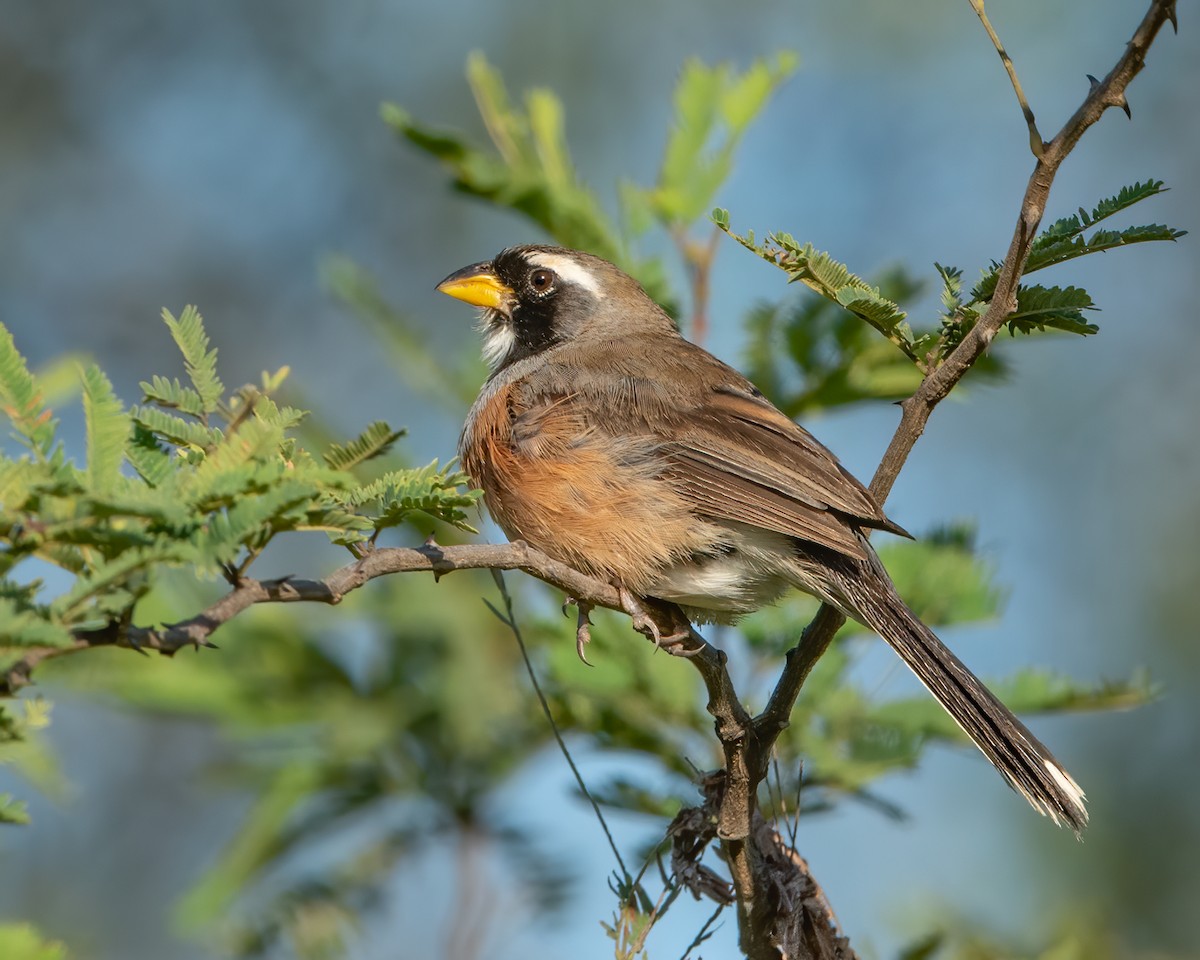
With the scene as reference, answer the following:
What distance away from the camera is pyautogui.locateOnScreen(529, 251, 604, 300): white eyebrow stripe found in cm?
580

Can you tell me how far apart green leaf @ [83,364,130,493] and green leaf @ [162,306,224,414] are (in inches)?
12.1

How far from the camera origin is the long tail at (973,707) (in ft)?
12.4

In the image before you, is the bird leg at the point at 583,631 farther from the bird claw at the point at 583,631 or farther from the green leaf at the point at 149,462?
the green leaf at the point at 149,462

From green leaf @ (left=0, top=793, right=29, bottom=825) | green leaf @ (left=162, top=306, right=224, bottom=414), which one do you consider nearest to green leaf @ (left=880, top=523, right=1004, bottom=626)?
green leaf @ (left=162, top=306, right=224, bottom=414)

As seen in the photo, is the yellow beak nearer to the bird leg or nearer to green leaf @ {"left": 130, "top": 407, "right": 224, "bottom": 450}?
the bird leg

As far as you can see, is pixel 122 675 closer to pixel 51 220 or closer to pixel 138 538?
pixel 138 538

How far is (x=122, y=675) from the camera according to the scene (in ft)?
17.6

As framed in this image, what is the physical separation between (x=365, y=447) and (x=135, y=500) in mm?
713

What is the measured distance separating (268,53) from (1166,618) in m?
7.98

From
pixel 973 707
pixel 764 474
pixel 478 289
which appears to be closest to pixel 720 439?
pixel 764 474

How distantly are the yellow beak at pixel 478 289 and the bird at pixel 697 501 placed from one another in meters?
0.79

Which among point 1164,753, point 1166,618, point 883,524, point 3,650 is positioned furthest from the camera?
point 1166,618

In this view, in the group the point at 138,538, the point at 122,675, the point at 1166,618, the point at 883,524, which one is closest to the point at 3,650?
the point at 138,538

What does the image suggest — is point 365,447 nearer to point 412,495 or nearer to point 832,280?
point 412,495
